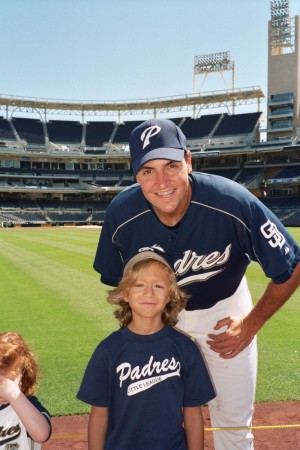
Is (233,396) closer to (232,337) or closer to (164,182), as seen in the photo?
(232,337)

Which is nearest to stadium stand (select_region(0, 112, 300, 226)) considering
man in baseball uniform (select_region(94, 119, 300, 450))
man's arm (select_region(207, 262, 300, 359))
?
man in baseball uniform (select_region(94, 119, 300, 450))

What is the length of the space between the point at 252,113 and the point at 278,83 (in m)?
5.21

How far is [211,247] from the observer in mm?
2854

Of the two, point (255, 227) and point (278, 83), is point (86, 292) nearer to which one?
point (255, 227)

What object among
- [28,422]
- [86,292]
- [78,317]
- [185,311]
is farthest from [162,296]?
[86,292]

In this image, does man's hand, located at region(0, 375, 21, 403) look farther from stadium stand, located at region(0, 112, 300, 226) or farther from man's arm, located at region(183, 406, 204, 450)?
stadium stand, located at region(0, 112, 300, 226)

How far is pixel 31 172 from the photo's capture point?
201 ft

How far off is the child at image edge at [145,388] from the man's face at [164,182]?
1.86 ft

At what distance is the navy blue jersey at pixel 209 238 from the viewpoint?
272cm

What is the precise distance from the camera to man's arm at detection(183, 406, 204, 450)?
2.45 m

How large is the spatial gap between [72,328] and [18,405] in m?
4.47

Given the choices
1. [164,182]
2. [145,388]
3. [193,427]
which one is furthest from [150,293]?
[193,427]

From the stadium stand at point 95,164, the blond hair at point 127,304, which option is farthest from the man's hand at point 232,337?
the stadium stand at point 95,164

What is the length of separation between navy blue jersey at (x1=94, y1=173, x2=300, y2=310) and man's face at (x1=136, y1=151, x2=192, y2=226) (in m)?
0.20
